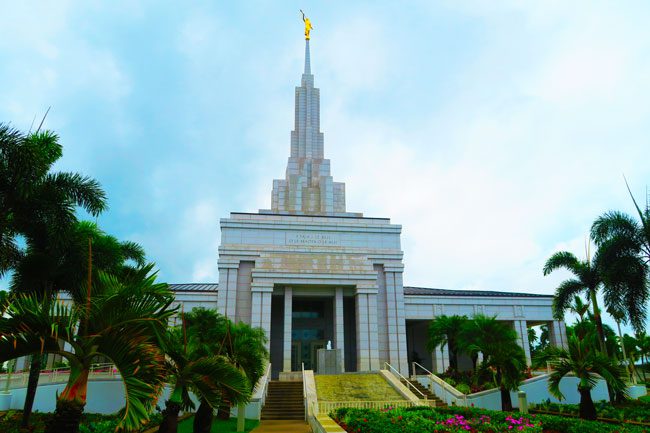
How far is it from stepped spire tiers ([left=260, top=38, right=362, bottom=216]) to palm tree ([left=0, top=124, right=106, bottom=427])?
2844cm

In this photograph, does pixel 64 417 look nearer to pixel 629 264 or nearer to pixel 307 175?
pixel 629 264

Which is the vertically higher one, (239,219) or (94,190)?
(239,219)

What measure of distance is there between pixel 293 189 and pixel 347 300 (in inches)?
515

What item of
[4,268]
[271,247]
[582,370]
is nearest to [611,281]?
[582,370]

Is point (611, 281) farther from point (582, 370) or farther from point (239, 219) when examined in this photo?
point (239, 219)

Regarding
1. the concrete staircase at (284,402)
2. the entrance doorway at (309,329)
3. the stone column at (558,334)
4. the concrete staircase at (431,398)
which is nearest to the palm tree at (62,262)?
the concrete staircase at (284,402)

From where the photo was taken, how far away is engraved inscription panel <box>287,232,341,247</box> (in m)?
41.7

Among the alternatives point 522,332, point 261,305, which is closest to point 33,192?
point 261,305

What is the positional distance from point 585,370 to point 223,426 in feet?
50.9

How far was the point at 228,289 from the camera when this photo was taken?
38.6 m

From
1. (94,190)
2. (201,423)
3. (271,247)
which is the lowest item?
(201,423)

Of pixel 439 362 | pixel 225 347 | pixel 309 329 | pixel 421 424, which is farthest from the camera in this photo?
pixel 309 329

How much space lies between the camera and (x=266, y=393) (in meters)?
27.5

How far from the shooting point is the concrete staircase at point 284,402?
24328 mm
